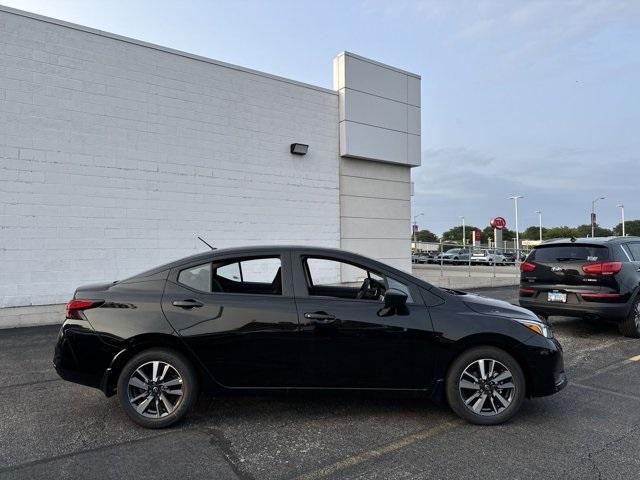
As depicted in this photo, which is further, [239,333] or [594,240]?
[594,240]

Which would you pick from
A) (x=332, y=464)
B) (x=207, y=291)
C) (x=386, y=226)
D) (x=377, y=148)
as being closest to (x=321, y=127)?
(x=377, y=148)

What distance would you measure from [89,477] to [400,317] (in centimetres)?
257

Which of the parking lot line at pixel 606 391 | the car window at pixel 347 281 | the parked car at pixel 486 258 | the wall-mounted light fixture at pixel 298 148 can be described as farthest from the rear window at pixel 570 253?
the parked car at pixel 486 258

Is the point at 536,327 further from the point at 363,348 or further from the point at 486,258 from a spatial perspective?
the point at 486,258

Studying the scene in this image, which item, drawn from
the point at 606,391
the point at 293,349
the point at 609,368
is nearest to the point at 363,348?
the point at 293,349

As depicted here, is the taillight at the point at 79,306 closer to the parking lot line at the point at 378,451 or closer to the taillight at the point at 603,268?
the parking lot line at the point at 378,451

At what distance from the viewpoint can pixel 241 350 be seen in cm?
411

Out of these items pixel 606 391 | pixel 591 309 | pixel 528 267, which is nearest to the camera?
pixel 606 391

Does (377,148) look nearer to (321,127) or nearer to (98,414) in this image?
(321,127)

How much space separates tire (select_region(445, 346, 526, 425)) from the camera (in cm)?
414

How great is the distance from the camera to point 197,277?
433 centimetres

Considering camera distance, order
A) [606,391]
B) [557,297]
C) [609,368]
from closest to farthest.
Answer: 1. [606,391]
2. [609,368]
3. [557,297]

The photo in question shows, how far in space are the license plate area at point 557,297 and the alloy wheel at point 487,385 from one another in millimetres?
4487

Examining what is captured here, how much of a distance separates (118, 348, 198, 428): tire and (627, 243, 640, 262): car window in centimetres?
766
